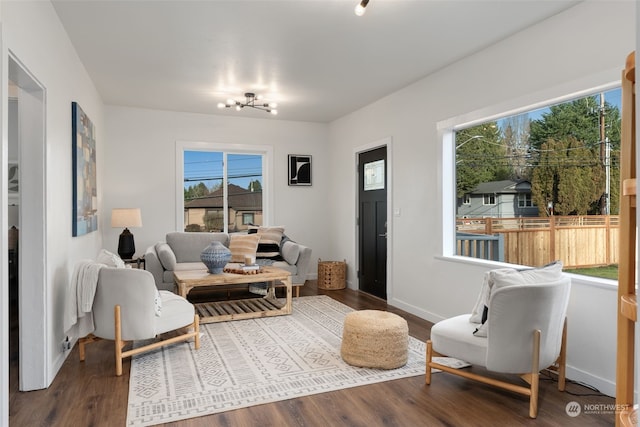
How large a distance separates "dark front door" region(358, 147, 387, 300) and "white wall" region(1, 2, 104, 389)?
3442 millimetres

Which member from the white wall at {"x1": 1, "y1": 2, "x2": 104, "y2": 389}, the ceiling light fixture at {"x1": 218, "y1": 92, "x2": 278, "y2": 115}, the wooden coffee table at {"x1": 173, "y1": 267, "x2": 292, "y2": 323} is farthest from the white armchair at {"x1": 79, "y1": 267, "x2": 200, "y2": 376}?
the ceiling light fixture at {"x1": 218, "y1": 92, "x2": 278, "y2": 115}

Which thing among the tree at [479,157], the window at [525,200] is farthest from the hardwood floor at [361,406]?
the tree at [479,157]

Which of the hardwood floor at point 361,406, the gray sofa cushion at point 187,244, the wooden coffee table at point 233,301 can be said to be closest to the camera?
the hardwood floor at point 361,406

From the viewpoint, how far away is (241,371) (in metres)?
3.00

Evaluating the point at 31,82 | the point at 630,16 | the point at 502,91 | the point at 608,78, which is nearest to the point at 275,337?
the point at 31,82

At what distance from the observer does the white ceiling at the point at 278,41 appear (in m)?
2.94

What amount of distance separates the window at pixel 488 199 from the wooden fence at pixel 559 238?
6.1 inches

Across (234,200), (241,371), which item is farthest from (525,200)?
(234,200)

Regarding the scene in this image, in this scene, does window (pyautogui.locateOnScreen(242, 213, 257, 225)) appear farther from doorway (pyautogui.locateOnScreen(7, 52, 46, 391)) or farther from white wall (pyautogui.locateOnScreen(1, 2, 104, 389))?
doorway (pyautogui.locateOnScreen(7, 52, 46, 391))

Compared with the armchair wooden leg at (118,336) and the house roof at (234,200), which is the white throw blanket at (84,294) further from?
the house roof at (234,200)

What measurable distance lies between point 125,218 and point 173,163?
122 centimetres

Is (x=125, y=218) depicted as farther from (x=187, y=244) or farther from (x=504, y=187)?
(x=504, y=187)

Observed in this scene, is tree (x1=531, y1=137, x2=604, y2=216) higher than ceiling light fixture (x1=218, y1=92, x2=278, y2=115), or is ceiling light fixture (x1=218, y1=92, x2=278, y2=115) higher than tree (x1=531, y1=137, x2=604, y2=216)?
ceiling light fixture (x1=218, y1=92, x2=278, y2=115)

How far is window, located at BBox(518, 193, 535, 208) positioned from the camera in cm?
352
